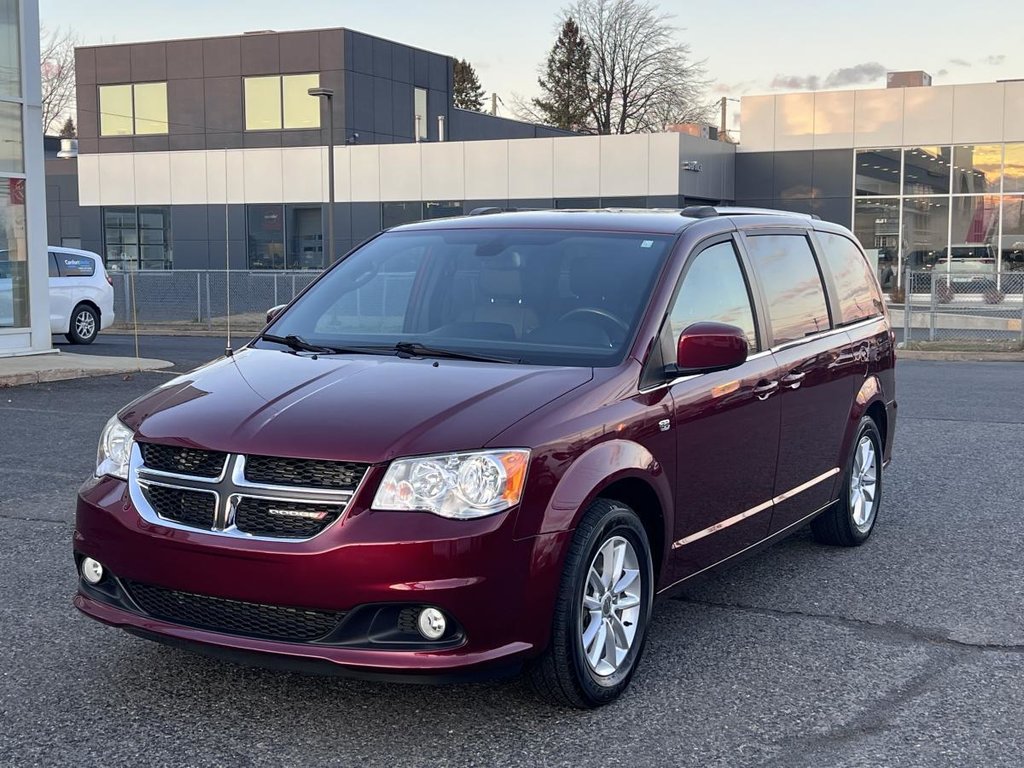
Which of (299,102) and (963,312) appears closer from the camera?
(963,312)

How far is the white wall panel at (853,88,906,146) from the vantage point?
35.0m

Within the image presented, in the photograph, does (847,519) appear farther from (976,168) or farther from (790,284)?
(976,168)

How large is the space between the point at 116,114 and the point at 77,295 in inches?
1002

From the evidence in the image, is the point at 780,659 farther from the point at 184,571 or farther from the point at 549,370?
the point at 184,571

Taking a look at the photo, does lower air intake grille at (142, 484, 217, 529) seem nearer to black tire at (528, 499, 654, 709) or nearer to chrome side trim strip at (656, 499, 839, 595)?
black tire at (528, 499, 654, 709)

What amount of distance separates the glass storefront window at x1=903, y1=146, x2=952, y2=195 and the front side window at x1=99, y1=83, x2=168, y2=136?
83.7 feet

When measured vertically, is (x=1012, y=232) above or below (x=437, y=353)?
above

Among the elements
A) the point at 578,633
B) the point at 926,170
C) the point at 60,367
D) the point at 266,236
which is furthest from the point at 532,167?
the point at 578,633

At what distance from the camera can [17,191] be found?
649 inches

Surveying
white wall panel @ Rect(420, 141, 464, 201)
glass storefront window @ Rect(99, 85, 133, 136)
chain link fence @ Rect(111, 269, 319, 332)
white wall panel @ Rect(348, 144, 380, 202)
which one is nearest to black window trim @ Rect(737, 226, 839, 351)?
chain link fence @ Rect(111, 269, 319, 332)

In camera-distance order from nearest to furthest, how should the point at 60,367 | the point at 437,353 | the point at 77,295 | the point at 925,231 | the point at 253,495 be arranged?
the point at 253,495 → the point at 437,353 → the point at 60,367 → the point at 77,295 → the point at 925,231

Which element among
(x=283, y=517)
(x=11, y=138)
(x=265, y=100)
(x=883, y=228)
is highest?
(x=265, y=100)

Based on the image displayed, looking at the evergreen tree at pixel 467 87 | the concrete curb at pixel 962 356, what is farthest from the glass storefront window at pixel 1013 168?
the evergreen tree at pixel 467 87

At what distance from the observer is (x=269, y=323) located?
580cm
